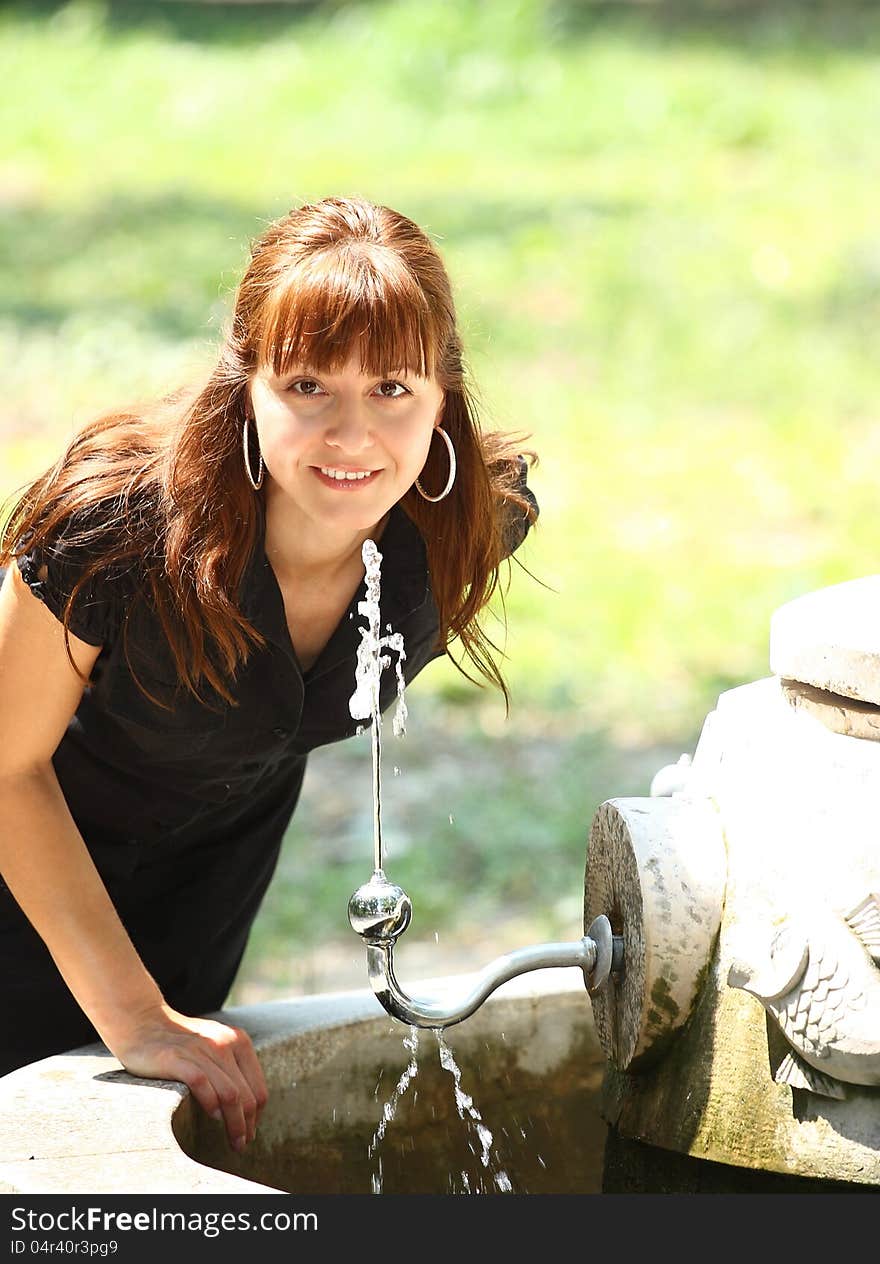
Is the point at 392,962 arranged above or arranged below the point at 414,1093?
above

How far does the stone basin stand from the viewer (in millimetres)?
1989

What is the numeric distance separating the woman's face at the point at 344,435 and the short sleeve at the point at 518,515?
339 millimetres

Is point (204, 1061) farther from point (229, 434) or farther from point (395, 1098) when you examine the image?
point (229, 434)

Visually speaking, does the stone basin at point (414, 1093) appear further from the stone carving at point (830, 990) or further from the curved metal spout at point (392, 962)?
the stone carving at point (830, 990)

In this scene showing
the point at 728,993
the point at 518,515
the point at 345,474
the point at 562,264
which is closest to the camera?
the point at 728,993

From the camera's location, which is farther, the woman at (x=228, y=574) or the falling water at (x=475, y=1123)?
the falling water at (x=475, y=1123)

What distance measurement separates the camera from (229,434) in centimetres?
190

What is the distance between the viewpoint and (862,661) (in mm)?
1639

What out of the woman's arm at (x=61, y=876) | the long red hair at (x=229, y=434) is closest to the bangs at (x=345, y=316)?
the long red hair at (x=229, y=434)

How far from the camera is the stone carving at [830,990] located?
1.56m

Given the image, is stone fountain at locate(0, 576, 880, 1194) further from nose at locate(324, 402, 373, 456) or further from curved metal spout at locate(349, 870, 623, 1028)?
nose at locate(324, 402, 373, 456)

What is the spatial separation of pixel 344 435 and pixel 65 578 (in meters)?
0.31

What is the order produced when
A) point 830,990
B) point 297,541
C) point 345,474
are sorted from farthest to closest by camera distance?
1. point 297,541
2. point 345,474
3. point 830,990

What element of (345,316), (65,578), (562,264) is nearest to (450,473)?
(345,316)
